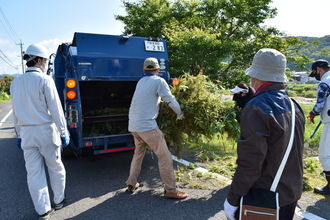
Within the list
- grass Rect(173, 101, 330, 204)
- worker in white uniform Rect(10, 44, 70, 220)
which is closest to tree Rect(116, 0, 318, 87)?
grass Rect(173, 101, 330, 204)

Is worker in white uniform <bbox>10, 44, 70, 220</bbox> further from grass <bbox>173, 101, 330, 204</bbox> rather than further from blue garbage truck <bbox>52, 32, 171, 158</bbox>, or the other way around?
grass <bbox>173, 101, 330, 204</bbox>

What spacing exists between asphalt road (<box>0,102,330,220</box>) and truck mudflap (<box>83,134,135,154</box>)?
520 millimetres

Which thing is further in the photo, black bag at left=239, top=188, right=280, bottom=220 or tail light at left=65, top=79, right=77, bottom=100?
tail light at left=65, top=79, right=77, bottom=100

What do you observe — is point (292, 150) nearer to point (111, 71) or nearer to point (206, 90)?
point (206, 90)

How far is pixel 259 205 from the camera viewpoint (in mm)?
1655

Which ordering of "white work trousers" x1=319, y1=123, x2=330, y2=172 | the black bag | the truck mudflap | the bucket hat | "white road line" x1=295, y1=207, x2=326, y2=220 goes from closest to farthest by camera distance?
the black bag
the bucket hat
"white road line" x1=295, y1=207, x2=326, y2=220
"white work trousers" x1=319, y1=123, x2=330, y2=172
the truck mudflap

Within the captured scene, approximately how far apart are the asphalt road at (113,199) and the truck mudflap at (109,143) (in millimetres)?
520

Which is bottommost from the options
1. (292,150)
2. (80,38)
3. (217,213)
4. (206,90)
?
(217,213)

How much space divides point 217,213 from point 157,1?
9.19 metres

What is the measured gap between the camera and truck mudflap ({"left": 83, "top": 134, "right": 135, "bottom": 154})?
14.1 feet

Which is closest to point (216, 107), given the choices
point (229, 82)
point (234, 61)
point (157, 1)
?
point (229, 82)

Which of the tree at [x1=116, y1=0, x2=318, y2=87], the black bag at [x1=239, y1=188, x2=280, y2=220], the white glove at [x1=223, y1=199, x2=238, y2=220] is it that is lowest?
the white glove at [x1=223, y1=199, x2=238, y2=220]

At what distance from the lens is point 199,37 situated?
23.5 feet

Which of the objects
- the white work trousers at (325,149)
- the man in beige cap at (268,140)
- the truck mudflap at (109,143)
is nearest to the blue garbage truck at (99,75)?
the truck mudflap at (109,143)
